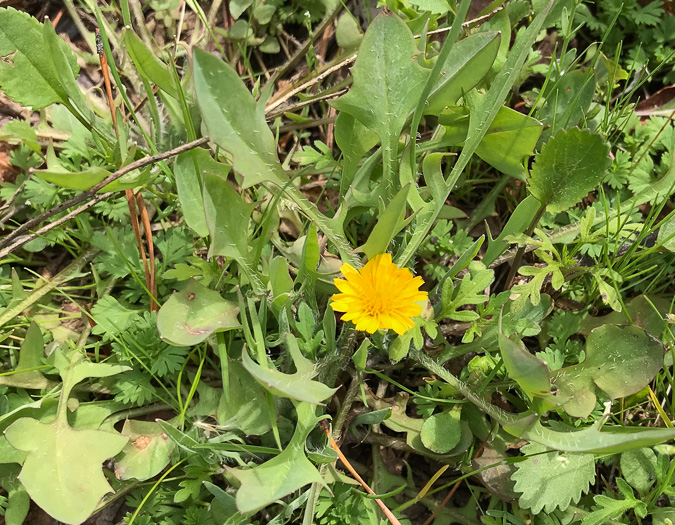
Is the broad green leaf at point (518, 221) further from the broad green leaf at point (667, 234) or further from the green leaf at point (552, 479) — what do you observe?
the green leaf at point (552, 479)

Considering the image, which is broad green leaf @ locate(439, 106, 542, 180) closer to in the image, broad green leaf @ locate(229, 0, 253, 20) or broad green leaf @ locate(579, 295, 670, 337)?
broad green leaf @ locate(579, 295, 670, 337)

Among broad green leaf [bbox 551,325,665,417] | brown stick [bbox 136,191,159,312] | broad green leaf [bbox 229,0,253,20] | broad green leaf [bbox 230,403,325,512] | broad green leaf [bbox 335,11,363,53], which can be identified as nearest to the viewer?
broad green leaf [bbox 230,403,325,512]

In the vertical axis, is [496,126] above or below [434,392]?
above

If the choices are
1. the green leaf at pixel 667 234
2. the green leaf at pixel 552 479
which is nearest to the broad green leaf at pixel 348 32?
the green leaf at pixel 667 234

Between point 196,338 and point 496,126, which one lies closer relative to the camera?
point 196,338

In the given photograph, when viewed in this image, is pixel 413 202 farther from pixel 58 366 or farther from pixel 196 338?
pixel 58 366

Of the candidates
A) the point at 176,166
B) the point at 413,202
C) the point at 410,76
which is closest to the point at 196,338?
the point at 176,166

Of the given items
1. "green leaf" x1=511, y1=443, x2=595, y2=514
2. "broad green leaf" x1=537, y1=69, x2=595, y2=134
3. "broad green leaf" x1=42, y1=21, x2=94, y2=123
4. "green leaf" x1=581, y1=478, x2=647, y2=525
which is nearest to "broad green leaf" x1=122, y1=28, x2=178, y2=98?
"broad green leaf" x1=42, y1=21, x2=94, y2=123

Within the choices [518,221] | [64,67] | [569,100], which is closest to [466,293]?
[518,221]
